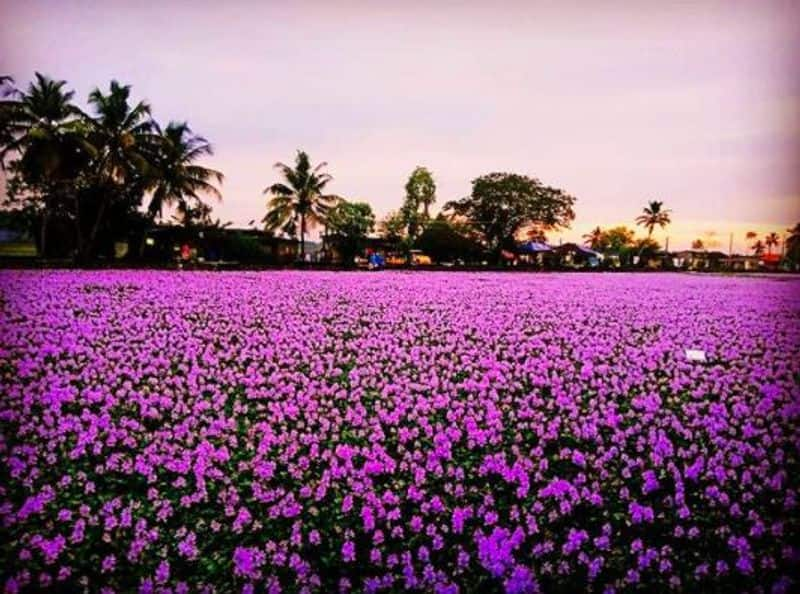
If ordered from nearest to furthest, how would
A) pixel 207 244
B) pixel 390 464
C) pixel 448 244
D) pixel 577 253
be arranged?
pixel 390 464 → pixel 207 244 → pixel 448 244 → pixel 577 253

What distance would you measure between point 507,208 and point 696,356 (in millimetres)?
51748

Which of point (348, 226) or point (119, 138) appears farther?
point (348, 226)

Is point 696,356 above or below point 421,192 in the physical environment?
below

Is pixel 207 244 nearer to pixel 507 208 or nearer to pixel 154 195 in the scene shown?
pixel 154 195

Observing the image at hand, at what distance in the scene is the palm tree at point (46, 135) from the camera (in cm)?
2442

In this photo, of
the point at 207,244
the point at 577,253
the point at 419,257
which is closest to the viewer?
the point at 207,244

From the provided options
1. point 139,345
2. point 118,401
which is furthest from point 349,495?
point 139,345

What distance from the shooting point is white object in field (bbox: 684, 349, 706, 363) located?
838 centimetres

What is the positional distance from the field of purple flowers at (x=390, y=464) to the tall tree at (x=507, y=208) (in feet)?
163

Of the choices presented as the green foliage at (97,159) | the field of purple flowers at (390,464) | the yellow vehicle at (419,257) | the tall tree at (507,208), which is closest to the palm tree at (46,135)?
the green foliage at (97,159)

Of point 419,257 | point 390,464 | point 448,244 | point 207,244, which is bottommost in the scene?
point 390,464

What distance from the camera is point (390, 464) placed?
15.3 ft

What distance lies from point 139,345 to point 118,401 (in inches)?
96.9

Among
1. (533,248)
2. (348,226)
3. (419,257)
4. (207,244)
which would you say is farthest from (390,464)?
(533,248)
